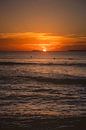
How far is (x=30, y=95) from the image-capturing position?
26.1 metres

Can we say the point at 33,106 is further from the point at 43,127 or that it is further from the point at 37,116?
the point at 43,127

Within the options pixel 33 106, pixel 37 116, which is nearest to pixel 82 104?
pixel 33 106

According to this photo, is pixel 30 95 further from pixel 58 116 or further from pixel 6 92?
pixel 58 116

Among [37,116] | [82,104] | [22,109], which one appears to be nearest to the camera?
[37,116]

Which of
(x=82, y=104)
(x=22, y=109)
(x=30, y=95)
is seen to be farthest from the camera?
(x=30, y=95)

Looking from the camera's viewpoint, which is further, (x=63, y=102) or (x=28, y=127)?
(x=63, y=102)

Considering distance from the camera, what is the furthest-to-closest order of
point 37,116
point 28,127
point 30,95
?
point 30,95 < point 37,116 < point 28,127

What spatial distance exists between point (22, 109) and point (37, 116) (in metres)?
1.99

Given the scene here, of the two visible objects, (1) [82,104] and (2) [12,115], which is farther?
(1) [82,104]

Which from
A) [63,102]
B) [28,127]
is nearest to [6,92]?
[63,102]

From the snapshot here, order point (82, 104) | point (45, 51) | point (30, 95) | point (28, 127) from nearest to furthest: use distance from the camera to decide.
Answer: point (28, 127), point (82, 104), point (30, 95), point (45, 51)

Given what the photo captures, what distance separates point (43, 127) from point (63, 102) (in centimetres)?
652

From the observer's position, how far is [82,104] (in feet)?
72.2

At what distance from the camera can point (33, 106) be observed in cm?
2131
